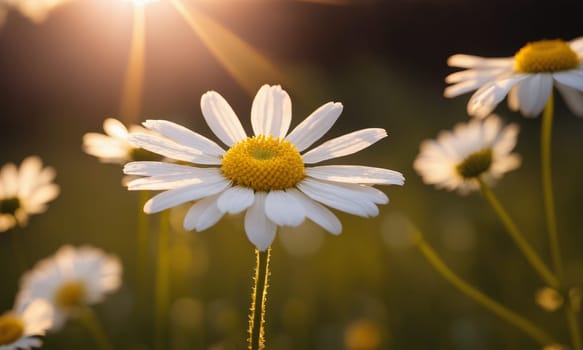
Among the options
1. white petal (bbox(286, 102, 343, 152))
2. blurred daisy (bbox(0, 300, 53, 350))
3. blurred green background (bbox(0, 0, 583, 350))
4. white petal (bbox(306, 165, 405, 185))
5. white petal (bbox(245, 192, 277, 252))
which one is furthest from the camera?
blurred green background (bbox(0, 0, 583, 350))

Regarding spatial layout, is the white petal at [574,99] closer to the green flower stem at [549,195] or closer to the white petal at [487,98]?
the green flower stem at [549,195]

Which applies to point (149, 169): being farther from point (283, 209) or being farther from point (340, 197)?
point (340, 197)

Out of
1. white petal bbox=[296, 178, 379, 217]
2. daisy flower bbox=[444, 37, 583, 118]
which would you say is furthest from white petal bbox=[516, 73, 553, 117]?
white petal bbox=[296, 178, 379, 217]

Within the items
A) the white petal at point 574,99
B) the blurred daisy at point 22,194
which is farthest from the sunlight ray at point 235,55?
the white petal at point 574,99

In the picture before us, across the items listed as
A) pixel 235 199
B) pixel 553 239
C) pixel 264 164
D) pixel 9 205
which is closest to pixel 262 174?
pixel 264 164

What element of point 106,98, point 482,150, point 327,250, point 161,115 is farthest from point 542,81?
point 106,98

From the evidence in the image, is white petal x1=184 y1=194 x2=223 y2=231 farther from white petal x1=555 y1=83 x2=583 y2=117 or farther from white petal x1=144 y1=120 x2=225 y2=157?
white petal x1=555 y1=83 x2=583 y2=117
